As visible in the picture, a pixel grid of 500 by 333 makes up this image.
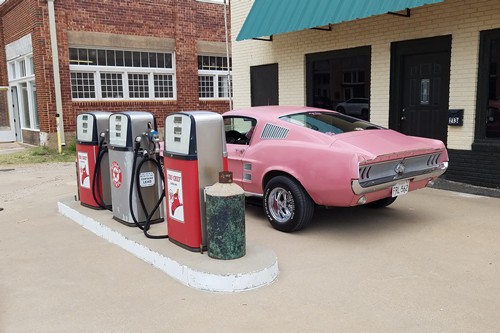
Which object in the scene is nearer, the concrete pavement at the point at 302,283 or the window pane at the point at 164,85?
the concrete pavement at the point at 302,283

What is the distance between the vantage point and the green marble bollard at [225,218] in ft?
13.9

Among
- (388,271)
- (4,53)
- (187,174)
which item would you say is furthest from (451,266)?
(4,53)

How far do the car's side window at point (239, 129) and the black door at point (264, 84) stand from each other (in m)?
5.57

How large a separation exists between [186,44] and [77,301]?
15596mm

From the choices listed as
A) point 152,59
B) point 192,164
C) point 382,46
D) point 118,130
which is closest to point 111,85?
point 152,59

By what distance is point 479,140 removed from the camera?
8.20 m

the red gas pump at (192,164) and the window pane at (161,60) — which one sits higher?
the window pane at (161,60)

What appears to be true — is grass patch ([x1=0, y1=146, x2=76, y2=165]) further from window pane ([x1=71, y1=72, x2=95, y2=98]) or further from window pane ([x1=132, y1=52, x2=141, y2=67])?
window pane ([x1=132, y1=52, x2=141, y2=67])

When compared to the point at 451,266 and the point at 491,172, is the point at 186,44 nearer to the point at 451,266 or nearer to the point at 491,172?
the point at 491,172

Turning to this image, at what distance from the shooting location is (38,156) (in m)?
14.6

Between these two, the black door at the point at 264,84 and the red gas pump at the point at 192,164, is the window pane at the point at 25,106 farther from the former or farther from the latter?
the red gas pump at the point at 192,164

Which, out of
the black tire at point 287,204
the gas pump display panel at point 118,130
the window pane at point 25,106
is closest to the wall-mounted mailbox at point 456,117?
the black tire at point 287,204

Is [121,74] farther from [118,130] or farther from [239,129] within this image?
[118,130]

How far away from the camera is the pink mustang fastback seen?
5012 mm
